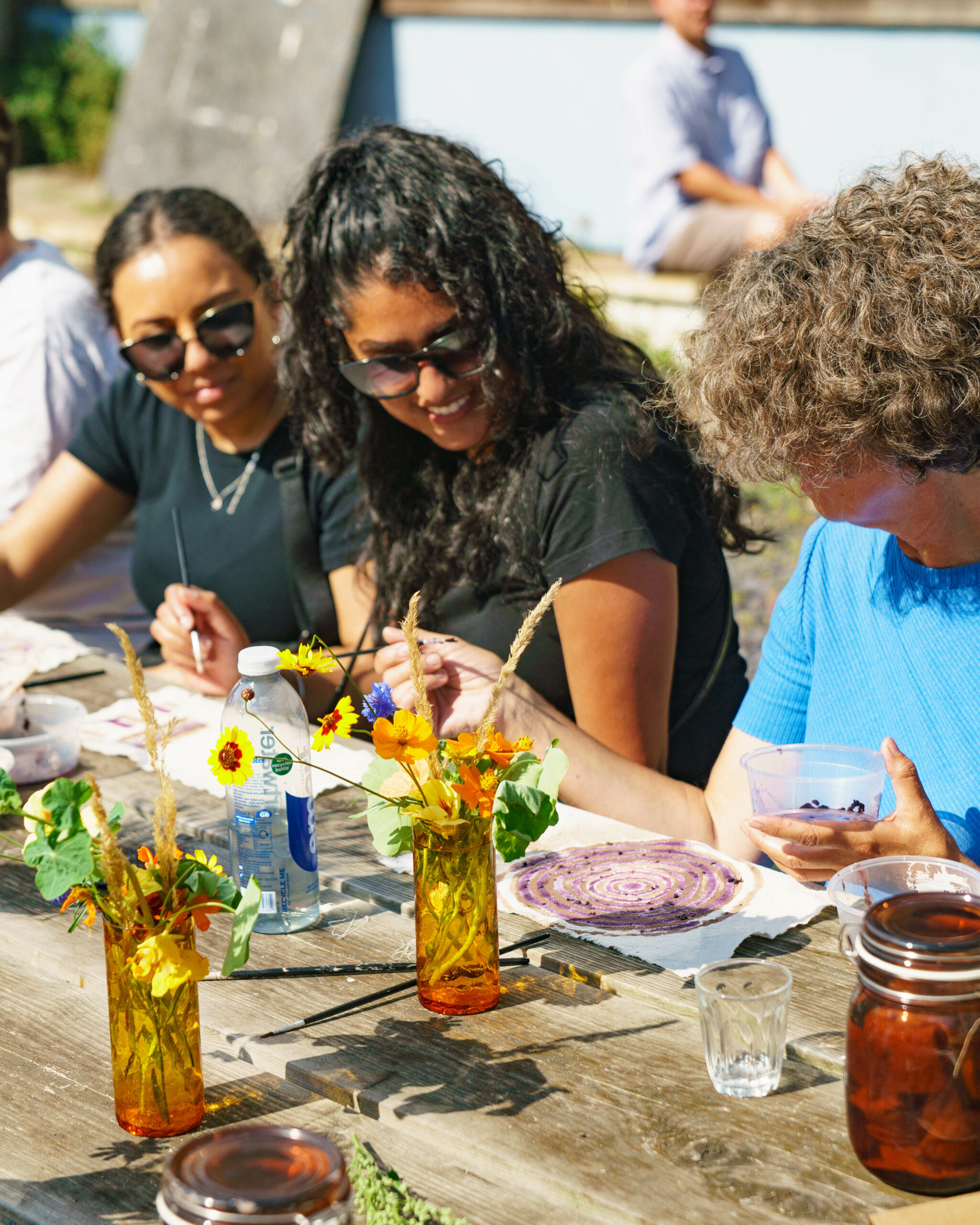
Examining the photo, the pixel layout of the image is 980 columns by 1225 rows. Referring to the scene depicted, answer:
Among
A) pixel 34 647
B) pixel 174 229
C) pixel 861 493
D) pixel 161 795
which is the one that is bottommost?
pixel 34 647

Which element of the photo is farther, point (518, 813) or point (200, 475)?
point (200, 475)

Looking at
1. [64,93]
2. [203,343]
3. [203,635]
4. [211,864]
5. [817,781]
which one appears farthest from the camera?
[64,93]

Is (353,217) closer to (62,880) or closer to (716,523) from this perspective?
(716,523)

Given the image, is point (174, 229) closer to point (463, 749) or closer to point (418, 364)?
point (418, 364)

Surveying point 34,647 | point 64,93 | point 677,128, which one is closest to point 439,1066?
point 34,647

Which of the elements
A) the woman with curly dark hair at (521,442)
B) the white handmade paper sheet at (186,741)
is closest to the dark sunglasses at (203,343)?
the woman with curly dark hair at (521,442)

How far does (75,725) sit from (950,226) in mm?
1374

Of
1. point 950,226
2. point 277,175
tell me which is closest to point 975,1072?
point 950,226

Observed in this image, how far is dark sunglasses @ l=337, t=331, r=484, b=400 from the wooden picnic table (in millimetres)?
924

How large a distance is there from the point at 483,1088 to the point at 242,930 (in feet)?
0.85

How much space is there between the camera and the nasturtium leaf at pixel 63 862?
41.6 inches

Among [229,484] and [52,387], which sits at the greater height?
[52,387]

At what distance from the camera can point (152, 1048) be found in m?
1.09

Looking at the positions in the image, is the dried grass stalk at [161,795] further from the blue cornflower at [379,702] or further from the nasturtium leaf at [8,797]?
the blue cornflower at [379,702]
